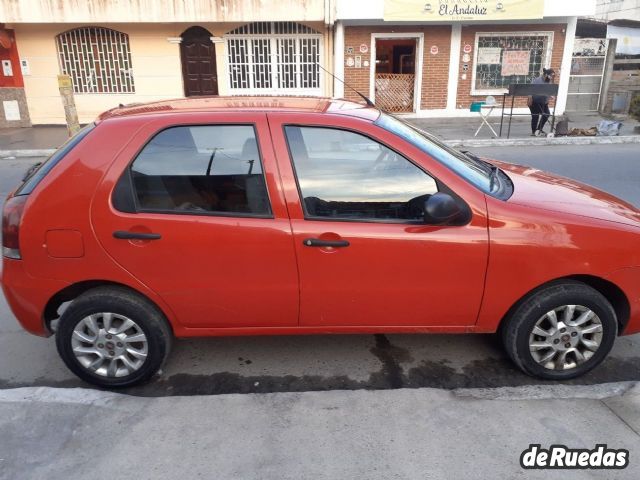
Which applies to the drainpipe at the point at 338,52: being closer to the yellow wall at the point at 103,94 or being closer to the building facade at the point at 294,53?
the building facade at the point at 294,53

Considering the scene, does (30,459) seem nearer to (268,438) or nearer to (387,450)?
(268,438)

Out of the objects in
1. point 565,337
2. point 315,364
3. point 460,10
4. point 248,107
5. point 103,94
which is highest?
point 460,10

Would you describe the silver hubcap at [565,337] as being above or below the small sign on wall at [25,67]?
below

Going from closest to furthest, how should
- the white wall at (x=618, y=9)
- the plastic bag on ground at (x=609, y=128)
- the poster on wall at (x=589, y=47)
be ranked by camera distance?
the plastic bag on ground at (x=609, y=128)
the poster on wall at (x=589, y=47)
the white wall at (x=618, y=9)

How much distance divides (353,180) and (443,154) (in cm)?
69

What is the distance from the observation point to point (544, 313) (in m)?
3.01

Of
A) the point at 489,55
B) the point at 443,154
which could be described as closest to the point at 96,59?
the point at 489,55

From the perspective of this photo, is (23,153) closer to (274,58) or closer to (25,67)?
(25,67)

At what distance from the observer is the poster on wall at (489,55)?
15.6 metres

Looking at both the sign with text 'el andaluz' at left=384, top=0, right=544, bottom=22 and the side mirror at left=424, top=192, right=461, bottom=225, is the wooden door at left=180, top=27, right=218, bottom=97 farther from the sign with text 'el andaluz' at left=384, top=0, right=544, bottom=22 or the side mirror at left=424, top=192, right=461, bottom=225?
the side mirror at left=424, top=192, right=461, bottom=225

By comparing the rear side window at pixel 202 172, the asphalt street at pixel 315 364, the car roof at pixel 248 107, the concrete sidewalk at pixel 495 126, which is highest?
the car roof at pixel 248 107

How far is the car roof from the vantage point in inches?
121

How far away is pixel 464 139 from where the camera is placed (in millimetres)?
12516

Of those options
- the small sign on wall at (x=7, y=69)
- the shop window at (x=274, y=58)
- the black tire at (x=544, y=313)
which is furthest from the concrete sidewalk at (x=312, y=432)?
the small sign on wall at (x=7, y=69)
